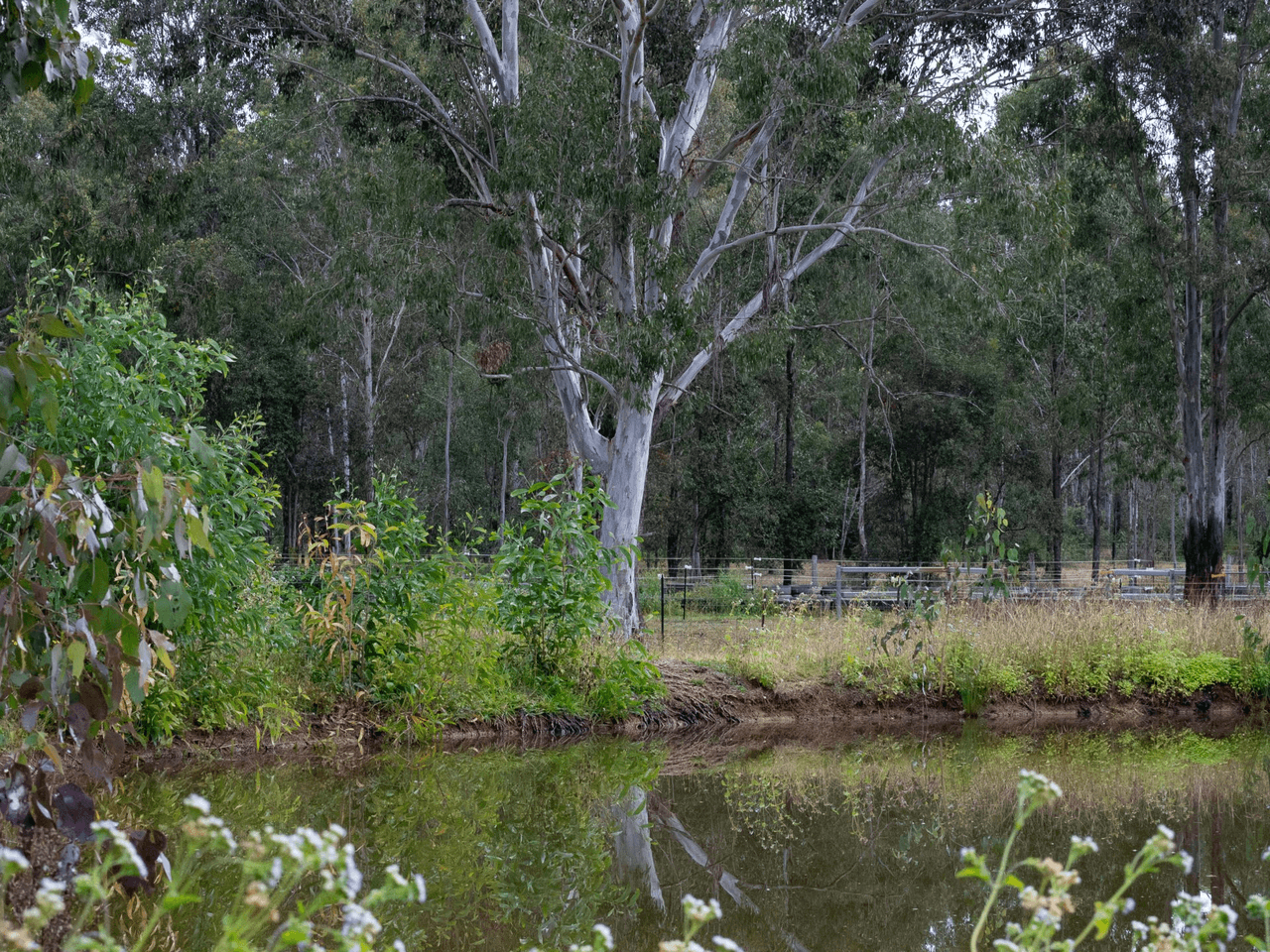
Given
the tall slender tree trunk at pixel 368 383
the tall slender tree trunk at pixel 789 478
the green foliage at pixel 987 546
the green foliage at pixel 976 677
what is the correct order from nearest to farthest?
the green foliage at pixel 976 677 → the green foliage at pixel 987 546 → the tall slender tree trunk at pixel 789 478 → the tall slender tree trunk at pixel 368 383

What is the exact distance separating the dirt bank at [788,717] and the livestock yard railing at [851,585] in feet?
3.87

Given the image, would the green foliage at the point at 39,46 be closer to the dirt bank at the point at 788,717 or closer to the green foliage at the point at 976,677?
the dirt bank at the point at 788,717

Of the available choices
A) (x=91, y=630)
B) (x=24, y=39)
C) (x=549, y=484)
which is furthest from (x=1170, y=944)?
(x=549, y=484)

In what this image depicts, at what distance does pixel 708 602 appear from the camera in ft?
76.3

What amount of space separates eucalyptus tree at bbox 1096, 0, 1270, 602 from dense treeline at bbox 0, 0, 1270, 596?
7 cm

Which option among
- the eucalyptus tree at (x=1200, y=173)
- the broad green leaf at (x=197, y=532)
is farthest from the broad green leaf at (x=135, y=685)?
the eucalyptus tree at (x=1200, y=173)

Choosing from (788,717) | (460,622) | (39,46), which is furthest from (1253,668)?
(39,46)

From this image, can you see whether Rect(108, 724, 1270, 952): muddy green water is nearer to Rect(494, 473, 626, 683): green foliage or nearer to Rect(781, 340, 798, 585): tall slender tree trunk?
Rect(494, 473, 626, 683): green foliage

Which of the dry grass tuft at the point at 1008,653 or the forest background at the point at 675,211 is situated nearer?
the dry grass tuft at the point at 1008,653

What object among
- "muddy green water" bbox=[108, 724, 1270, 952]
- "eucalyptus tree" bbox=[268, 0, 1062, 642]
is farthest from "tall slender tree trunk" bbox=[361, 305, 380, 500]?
"muddy green water" bbox=[108, 724, 1270, 952]

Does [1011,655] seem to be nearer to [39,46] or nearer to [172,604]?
[172,604]

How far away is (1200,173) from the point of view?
64.5 feet

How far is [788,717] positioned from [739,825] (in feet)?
13.0

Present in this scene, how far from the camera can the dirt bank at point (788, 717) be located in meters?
9.22
